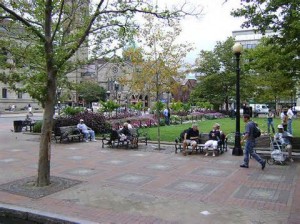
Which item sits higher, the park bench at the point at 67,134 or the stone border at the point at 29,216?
the park bench at the point at 67,134

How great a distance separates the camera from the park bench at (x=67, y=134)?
59.1 ft

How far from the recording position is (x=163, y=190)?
858 centimetres

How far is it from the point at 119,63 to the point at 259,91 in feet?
125

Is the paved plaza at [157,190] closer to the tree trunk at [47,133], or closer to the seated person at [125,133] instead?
the tree trunk at [47,133]

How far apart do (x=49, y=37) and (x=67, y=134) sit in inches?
383

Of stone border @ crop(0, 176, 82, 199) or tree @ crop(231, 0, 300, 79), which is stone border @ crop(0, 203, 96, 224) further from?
tree @ crop(231, 0, 300, 79)

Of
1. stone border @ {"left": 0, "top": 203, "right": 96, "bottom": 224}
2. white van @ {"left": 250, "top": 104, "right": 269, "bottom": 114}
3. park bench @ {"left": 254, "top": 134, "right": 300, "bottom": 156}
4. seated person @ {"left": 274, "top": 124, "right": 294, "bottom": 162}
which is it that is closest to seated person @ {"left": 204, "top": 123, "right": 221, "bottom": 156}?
park bench @ {"left": 254, "top": 134, "right": 300, "bottom": 156}

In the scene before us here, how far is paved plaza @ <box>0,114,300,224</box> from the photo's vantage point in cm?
674

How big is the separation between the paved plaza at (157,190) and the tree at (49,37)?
55.3 inches

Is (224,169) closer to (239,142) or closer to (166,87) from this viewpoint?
(239,142)

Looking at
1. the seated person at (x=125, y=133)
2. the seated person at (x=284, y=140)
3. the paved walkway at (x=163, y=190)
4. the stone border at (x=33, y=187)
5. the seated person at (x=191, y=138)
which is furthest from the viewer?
the seated person at (x=125, y=133)

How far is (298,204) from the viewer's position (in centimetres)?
732

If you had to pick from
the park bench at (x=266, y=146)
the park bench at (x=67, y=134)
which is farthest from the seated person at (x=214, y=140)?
the park bench at (x=67, y=134)

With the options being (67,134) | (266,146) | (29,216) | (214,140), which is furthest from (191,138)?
(29,216)
